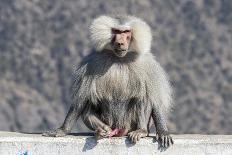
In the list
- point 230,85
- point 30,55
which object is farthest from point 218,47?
point 30,55

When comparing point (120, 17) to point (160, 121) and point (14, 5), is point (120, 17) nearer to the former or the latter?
point (160, 121)

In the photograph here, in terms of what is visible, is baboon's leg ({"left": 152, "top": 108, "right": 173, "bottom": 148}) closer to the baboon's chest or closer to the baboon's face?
the baboon's chest

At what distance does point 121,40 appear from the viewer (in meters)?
12.7

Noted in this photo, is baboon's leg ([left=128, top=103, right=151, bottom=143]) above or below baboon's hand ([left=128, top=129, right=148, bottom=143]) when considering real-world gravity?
above

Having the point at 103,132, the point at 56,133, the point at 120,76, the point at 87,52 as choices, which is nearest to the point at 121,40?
the point at 120,76

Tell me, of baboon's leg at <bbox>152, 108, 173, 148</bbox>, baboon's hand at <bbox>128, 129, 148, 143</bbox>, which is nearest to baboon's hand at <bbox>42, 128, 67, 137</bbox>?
baboon's hand at <bbox>128, 129, 148, 143</bbox>

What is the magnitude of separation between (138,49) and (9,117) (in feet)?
157

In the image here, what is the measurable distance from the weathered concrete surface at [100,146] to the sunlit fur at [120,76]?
746mm

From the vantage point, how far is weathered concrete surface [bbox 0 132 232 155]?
39.7 ft

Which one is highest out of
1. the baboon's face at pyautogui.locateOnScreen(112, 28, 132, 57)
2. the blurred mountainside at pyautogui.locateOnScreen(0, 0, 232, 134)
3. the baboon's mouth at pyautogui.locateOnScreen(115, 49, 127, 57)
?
the baboon's face at pyautogui.locateOnScreen(112, 28, 132, 57)

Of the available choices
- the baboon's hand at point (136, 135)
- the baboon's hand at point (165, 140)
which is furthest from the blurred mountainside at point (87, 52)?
the baboon's hand at point (165, 140)

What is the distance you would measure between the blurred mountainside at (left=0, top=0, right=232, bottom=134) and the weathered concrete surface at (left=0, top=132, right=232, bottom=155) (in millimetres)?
44671

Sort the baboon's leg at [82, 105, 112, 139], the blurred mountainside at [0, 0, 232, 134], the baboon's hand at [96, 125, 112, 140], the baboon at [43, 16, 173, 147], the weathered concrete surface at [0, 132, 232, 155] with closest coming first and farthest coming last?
the weathered concrete surface at [0, 132, 232, 155] < the baboon's hand at [96, 125, 112, 140] < the baboon's leg at [82, 105, 112, 139] < the baboon at [43, 16, 173, 147] < the blurred mountainside at [0, 0, 232, 134]

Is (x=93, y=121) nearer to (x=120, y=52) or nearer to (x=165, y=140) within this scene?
(x=120, y=52)
